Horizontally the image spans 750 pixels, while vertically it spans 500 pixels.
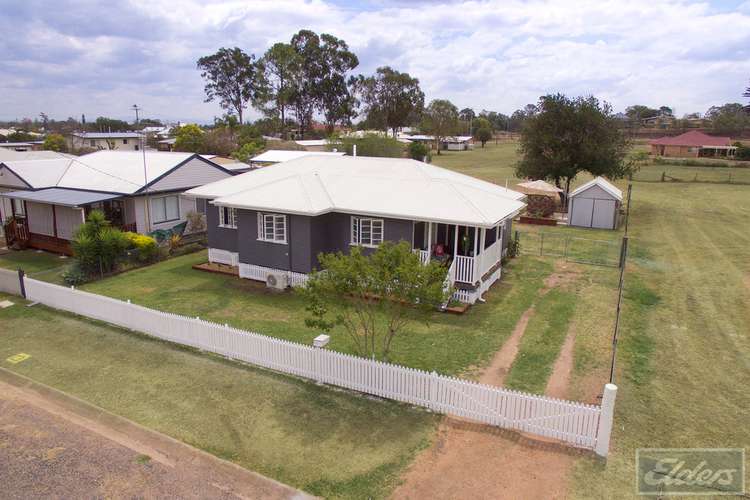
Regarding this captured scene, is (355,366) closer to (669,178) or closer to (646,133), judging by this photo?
(669,178)

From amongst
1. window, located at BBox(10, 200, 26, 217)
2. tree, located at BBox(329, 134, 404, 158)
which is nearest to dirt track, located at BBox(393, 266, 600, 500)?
window, located at BBox(10, 200, 26, 217)

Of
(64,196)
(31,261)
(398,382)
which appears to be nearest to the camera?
(398,382)

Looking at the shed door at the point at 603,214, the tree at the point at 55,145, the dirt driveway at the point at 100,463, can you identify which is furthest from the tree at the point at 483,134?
the dirt driveway at the point at 100,463

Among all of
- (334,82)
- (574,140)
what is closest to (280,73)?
(334,82)

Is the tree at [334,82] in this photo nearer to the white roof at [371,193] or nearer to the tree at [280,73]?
the tree at [280,73]

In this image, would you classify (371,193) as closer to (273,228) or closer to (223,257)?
(273,228)

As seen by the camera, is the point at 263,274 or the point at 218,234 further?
the point at 218,234

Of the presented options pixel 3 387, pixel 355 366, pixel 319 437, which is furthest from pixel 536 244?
pixel 3 387

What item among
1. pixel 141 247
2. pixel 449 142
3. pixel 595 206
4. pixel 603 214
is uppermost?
pixel 449 142
